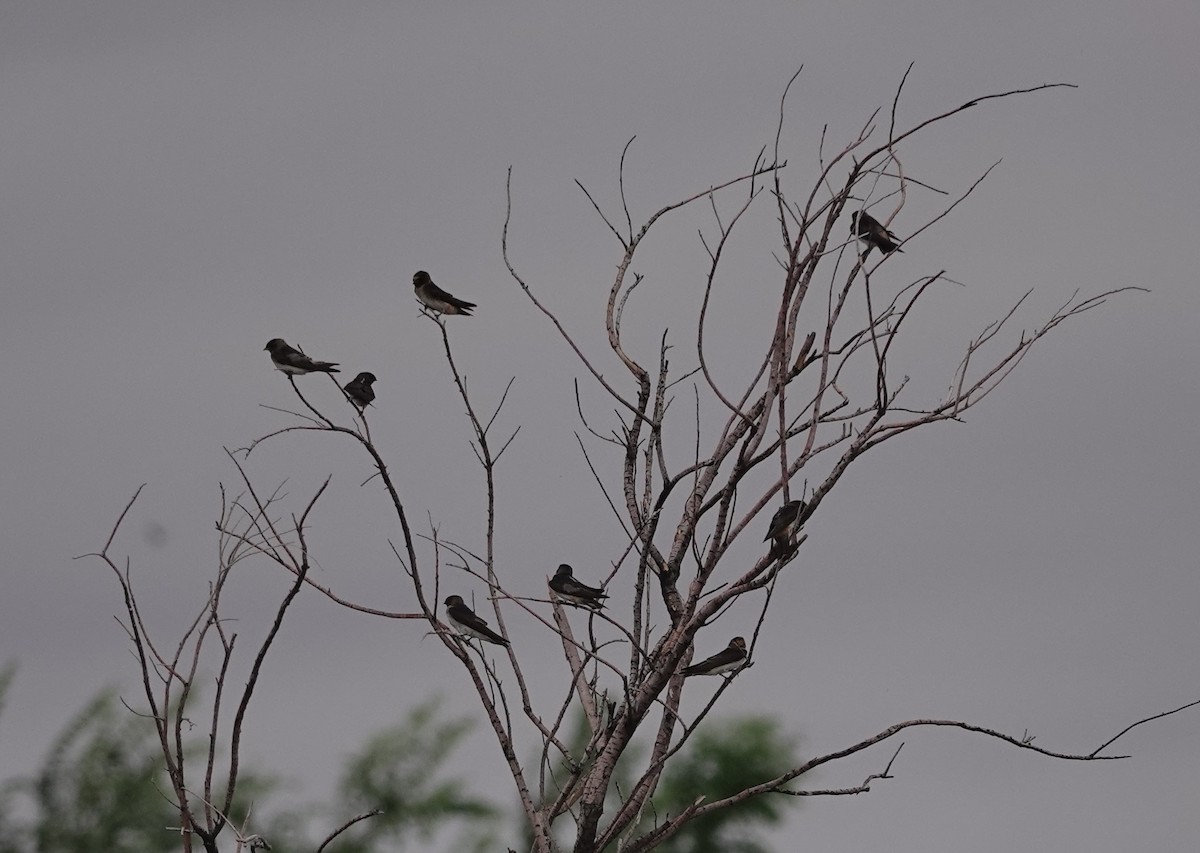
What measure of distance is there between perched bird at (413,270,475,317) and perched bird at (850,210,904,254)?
11.3ft

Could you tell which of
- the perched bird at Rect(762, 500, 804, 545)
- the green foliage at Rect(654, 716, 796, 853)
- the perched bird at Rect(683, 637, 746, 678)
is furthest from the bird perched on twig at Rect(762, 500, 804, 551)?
the green foliage at Rect(654, 716, 796, 853)

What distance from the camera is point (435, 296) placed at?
32.9 feet

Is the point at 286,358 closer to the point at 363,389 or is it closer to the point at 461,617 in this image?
the point at 363,389

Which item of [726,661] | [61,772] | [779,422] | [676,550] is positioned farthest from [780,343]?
[61,772]

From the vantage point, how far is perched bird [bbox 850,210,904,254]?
5494 mm

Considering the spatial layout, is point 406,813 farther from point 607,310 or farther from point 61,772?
point 607,310

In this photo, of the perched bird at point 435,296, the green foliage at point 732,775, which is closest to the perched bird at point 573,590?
the perched bird at point 435,296

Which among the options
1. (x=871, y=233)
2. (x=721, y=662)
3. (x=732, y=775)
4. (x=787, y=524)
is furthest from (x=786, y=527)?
(x=732, y=775)

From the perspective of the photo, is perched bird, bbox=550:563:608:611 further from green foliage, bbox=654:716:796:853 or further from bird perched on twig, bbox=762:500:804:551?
green foliage, bbox=654:716:796:853

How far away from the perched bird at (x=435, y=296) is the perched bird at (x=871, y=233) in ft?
11.3

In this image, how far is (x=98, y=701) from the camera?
23.3m

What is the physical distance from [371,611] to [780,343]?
1.64m

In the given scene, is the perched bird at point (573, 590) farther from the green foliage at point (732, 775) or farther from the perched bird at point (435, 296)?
the green foliage at point (732, 775)

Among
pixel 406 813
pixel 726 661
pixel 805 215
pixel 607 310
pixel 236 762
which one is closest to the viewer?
pixel 236 762
